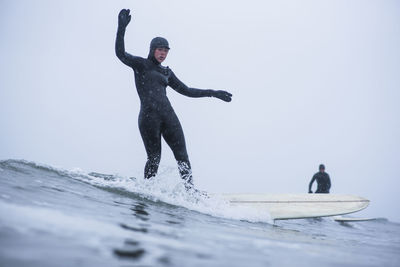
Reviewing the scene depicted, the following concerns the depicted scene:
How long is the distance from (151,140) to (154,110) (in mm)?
336

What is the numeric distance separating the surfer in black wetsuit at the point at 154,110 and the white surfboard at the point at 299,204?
2.81 ft

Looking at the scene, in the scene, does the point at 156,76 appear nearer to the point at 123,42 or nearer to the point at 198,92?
the point at 123,42

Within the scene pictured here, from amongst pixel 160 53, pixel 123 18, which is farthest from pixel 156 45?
pixel 123 18

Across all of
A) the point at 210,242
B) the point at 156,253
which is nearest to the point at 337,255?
the point at 210,242

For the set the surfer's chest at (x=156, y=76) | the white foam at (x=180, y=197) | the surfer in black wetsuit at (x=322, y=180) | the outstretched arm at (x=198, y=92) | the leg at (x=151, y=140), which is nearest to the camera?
the white foam at (x=180, y=197)

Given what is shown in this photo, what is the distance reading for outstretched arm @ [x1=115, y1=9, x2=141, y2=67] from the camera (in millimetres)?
3826

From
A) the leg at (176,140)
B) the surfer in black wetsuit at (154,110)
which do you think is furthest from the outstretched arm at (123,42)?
the leg at (176,140)

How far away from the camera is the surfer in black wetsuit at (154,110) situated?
3.96 meters

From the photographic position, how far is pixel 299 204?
4375 millimetres

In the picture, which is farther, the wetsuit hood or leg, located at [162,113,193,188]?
the wetsuit hood

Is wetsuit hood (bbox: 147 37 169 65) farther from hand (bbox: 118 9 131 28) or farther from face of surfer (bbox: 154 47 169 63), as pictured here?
hand (bbox: 118 9 131 28)

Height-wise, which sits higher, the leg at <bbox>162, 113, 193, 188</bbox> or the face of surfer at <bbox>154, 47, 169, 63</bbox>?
the face of surfer at <bbox>154, 47, 169, 63</bbox>

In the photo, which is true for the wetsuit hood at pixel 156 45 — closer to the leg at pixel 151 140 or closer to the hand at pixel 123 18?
the hand at pixel 123 18

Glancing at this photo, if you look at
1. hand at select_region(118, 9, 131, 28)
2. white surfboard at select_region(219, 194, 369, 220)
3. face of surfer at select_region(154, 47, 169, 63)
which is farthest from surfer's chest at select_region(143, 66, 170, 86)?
white surfboard at select_region(219, 194, 369, 220)
